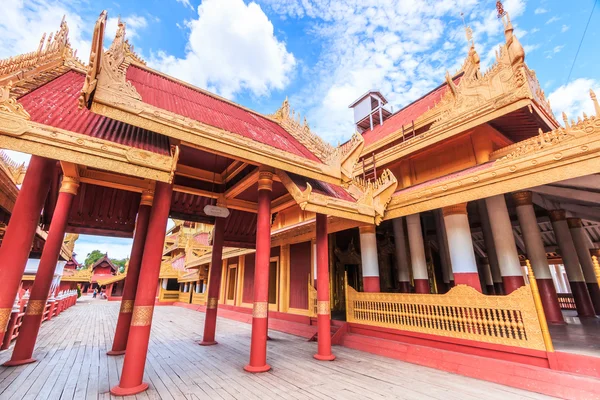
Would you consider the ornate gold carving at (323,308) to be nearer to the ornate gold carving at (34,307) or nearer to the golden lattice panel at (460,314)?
the golden lattice panel at (460,314)

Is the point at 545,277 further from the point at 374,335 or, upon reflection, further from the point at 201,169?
the point at 201,169

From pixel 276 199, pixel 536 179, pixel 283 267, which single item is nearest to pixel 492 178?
pixel 536 179

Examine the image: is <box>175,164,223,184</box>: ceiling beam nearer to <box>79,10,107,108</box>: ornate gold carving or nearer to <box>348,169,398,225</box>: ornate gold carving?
<box>79,10,107,108</box>: ornate gold carving

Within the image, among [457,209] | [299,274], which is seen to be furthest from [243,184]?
[299,274]

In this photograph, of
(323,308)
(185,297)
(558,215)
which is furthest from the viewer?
(185,297)

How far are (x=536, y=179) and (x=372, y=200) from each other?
311 cm

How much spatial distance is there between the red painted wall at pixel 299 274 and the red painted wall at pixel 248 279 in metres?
3.45

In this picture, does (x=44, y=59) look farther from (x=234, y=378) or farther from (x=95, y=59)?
(x=234, y=378)

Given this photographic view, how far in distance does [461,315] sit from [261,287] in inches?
159

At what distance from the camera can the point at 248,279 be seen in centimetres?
1401

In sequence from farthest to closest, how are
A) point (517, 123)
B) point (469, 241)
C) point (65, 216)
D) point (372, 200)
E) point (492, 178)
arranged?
1. point (517, 123)
2. point (372, 200)
3. point (469, 241)
4. point (65, 216)
5. point (492, 178)

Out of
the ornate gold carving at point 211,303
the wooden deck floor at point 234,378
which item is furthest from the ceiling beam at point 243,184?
the wooden deck floor at point 234,378

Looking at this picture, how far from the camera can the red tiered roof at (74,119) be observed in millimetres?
3607

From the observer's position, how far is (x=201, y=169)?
290 inches
